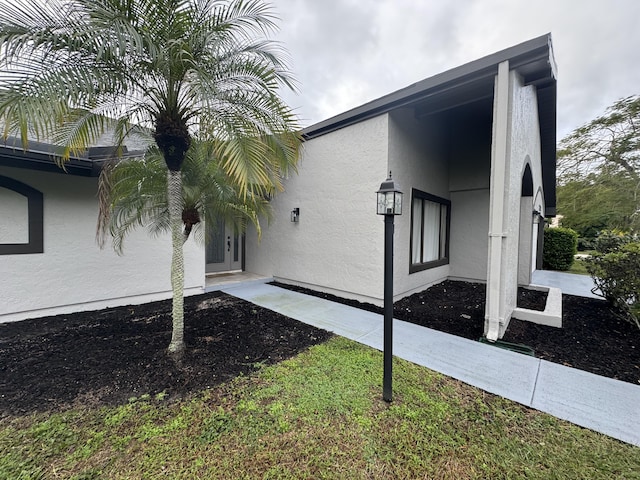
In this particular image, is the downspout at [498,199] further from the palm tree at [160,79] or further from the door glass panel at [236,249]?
the door glass panel at [236,249]

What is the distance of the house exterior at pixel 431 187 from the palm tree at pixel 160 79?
3.00 m

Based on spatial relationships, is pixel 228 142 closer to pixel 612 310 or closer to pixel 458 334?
pixel 458 334

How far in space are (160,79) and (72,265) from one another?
15.1 ft

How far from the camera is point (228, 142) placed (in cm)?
348

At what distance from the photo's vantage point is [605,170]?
1872cm

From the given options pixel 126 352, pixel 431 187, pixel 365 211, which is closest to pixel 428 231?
pixel 431 187

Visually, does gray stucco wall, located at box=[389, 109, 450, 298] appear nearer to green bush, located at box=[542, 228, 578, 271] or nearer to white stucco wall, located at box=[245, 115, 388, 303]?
white stucco wall, located at box=[245, 115, 388, 303]

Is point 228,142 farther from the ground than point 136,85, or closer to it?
closer to it

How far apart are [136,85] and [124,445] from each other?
395cm

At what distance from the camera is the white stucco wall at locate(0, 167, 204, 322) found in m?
5.14

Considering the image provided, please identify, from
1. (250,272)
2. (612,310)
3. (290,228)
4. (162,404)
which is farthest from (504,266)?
(250,272)

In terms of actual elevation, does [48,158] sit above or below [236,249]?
above

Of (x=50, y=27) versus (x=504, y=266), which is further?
(x=504, y=266)

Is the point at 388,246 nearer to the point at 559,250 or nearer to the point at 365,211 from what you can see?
the point at 365,211
